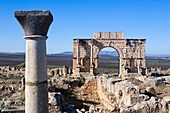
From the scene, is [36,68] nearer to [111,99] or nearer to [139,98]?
[139,98]

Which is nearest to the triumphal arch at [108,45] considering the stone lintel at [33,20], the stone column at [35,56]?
the stone column at [35,56]

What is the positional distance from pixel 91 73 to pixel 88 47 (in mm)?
2602

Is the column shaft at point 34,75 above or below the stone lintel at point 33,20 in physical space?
below

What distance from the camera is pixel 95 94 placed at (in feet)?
62.2

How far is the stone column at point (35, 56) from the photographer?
5082 millimetres

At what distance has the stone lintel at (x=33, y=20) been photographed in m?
5.06

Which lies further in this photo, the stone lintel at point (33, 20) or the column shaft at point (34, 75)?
the column shaft at point (34, 75)

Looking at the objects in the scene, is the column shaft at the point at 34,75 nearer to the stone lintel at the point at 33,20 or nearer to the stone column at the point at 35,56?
the stone column at the point at 35,56

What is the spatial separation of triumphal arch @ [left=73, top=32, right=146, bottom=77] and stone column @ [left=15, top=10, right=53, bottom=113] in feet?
76.4

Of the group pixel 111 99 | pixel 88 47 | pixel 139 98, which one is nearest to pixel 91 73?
pixel 88 47

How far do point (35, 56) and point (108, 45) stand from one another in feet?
78.0

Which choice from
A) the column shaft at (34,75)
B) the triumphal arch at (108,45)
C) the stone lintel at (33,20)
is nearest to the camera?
the stone lintel at (33,20)

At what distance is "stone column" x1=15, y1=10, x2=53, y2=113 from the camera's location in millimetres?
5082

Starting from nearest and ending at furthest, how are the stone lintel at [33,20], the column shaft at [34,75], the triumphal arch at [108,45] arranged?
the stone lintel at [33,20], the column shaft at [34,75], the triumphal arch at [108,45]
